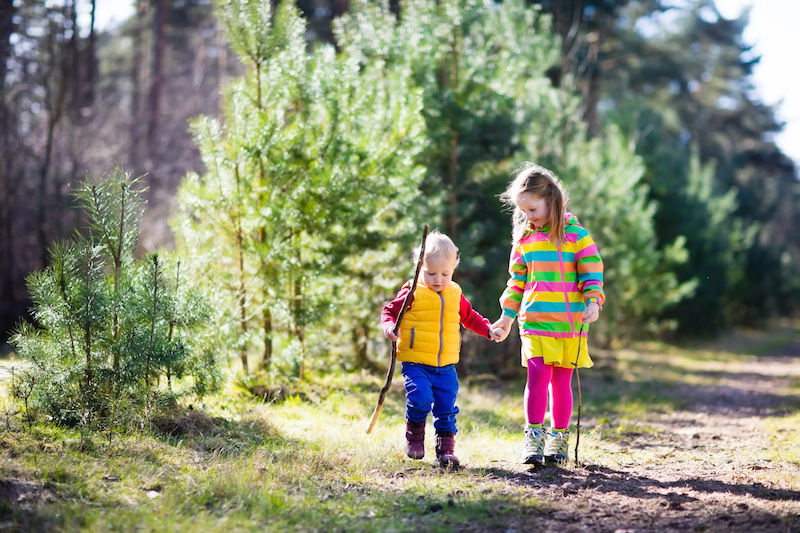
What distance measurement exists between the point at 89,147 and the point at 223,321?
8.49m

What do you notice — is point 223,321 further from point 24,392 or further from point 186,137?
point 186,137

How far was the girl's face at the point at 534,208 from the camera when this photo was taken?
396 centimetres

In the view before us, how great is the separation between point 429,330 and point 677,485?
5.74 ft

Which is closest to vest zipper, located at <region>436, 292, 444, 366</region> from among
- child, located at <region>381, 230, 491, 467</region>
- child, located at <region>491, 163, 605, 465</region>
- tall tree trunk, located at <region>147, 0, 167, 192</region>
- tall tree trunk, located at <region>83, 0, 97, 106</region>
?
child, located at <region>381, 230, 491, 467</region>

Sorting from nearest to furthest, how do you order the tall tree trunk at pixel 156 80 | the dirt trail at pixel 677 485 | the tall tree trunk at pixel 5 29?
the dirt trail at pixel 677 485 < the tall tree trunk at pixel 5 29 < the tall tree trunk at pixel 156 80

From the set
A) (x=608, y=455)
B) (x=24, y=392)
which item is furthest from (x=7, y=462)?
(x=608, y=455)

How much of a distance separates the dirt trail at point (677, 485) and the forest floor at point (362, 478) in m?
0.01

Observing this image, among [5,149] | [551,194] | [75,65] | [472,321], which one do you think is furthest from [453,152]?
[5,149]

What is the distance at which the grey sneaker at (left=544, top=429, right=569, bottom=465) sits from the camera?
4.00 metres

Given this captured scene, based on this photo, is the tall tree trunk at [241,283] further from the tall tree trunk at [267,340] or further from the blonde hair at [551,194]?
the blonde hair at [551,194]

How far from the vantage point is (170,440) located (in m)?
3.89

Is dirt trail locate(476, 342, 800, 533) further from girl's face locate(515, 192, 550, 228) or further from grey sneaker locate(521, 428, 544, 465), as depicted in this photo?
girl's face locate(515, 192, 550, 228)

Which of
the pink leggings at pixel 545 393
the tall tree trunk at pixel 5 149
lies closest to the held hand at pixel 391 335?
the pink leggings at pixel 545 393

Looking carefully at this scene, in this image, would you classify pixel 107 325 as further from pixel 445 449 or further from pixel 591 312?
pixel 591 312
